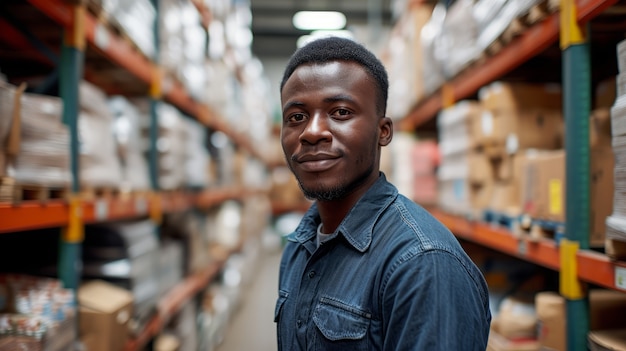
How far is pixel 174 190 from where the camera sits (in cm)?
418

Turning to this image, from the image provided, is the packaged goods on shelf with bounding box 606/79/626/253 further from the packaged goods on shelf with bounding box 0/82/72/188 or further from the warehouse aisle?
the warehouse aisle

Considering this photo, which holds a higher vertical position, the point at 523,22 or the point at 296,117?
the point at 523,22

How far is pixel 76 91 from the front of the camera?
7.75ft

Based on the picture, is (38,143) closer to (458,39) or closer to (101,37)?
(101,37)

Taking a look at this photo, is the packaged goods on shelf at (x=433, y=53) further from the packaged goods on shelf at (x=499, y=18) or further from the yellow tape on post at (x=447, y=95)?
the packaged goods on shelf at (x=499, y=18)

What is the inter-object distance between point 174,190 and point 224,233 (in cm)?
277

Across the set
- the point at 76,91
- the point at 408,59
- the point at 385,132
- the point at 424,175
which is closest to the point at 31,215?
the point at 76,91

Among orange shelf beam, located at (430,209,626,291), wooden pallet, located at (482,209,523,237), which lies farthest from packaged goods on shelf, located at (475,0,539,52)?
orange shelf beam, located at (430,209,626,291)

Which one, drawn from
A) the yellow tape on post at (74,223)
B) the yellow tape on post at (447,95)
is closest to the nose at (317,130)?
the yellow tape on post at (74,223)

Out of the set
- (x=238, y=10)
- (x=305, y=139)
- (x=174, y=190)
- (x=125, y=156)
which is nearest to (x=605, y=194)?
(x=305, y=139)

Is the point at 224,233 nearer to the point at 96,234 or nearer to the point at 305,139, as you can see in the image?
the point at 96,234

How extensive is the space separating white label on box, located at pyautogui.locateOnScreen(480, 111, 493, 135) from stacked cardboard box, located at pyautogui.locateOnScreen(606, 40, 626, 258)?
133 centimetres

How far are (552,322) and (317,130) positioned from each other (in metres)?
1.57

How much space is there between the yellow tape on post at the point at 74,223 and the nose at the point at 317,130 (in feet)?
4.77
